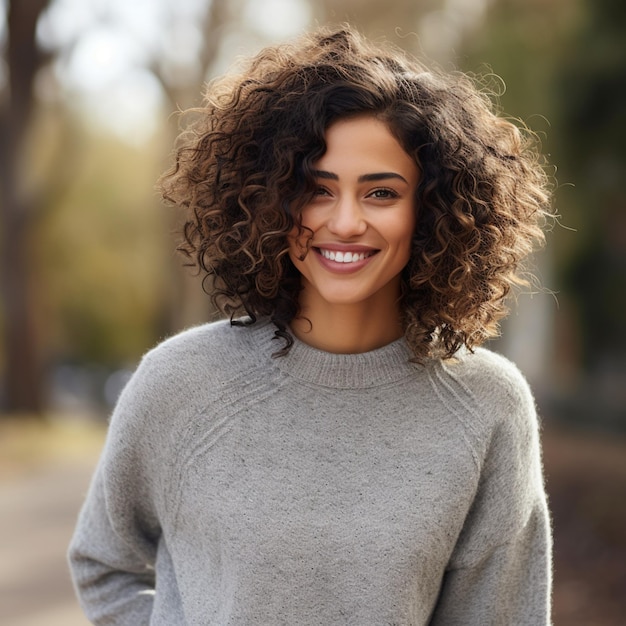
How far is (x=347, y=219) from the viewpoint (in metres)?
1.94

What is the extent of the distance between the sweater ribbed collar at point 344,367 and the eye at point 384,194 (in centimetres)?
34

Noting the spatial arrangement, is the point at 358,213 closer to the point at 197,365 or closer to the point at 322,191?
the point at 322,191

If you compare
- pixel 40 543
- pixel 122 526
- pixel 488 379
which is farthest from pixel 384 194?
pixel 40 543

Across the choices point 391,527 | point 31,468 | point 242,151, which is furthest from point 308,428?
point 31,468

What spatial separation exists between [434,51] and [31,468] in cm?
860

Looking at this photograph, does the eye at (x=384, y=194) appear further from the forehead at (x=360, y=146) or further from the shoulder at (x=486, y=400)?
the shoulder at (x=486, y=400)

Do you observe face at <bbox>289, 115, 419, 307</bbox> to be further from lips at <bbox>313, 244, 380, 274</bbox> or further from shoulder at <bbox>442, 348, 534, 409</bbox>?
shoulder at <bbox>442, 348, 534, 409</bbox>

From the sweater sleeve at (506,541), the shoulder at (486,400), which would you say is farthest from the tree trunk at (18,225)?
the sweater sleeve at (506,541)

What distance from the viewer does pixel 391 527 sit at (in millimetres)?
A: 1970

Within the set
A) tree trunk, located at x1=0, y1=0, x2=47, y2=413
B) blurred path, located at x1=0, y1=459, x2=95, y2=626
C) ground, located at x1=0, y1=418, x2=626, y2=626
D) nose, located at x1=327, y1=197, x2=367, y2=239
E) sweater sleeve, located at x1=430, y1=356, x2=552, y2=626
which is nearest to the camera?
nose, located at x1=327, y1=197, x2=367, y2=239

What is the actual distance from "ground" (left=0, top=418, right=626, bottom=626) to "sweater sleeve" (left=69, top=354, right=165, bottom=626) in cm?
295

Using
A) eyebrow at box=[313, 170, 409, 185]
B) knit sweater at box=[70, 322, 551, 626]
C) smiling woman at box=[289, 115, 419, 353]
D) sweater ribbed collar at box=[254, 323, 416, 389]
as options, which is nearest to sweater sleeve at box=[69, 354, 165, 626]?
knit sweater at box=[70, 322, 551, 626]

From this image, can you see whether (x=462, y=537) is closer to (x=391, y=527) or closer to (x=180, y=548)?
(x=391, y=527)

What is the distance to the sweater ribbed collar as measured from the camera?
210 centimetres
